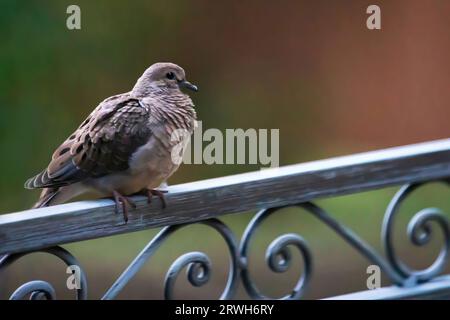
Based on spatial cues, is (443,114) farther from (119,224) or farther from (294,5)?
(119,224)

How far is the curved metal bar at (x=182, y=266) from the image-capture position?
5.16 feet

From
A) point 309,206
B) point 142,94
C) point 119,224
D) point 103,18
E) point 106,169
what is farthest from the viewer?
point 103,18

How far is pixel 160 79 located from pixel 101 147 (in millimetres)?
280

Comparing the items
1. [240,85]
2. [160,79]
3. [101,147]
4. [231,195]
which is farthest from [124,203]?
[240,85]

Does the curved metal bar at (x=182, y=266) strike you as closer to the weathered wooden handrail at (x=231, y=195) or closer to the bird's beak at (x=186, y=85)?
the weathered wooden handrail at (x=231, y=195)

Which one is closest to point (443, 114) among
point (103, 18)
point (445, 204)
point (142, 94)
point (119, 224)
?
point (445, 204)

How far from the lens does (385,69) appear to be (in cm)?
371

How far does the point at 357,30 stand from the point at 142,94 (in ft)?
5.91

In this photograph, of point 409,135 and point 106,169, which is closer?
point 106,169

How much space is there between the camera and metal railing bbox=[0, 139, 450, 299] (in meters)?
1.49

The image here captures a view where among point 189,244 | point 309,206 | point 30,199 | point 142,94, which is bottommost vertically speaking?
point 189,244

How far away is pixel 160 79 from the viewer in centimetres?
210

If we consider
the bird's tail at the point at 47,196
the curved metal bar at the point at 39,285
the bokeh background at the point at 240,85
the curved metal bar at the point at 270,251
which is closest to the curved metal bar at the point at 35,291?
the curved metal bar at the point at 39,285

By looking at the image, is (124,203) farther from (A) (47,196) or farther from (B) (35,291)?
(A) (47,196)
